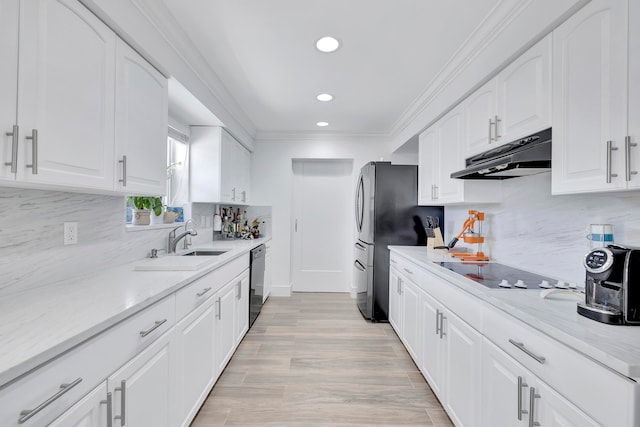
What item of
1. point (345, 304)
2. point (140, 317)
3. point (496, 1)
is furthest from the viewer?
point (345, 304)

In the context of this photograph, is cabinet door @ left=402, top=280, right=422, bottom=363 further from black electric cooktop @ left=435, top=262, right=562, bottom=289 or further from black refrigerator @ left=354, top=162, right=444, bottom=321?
black refrigerator @ left=354, top=162, right=444, bottom=321

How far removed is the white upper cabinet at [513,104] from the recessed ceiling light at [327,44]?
1.05 metres

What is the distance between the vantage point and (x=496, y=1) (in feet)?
5.45

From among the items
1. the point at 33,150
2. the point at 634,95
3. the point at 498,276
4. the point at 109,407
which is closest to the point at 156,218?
the point at 33,150

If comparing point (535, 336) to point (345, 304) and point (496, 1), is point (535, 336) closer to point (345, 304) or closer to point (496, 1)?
point (496, 1)

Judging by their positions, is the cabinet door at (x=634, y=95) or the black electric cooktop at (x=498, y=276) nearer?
the cabinet door at (x=634, y=95)

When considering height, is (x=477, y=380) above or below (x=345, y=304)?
above

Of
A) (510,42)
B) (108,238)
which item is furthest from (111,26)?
(510,42)

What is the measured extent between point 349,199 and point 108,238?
11.4 feet

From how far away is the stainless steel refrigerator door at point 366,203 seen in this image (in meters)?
3.44

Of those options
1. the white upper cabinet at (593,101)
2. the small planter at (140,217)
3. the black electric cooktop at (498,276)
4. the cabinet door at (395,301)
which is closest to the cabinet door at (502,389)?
the black electric cooktop at (498,276)

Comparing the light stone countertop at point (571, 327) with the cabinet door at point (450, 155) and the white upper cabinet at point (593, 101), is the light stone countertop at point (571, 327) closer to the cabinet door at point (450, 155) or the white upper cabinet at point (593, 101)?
the white upper cabinet at point (593, 101)

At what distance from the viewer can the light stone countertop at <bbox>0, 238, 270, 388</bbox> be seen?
0.74m

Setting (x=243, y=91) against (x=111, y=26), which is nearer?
(x=111, y=26)
